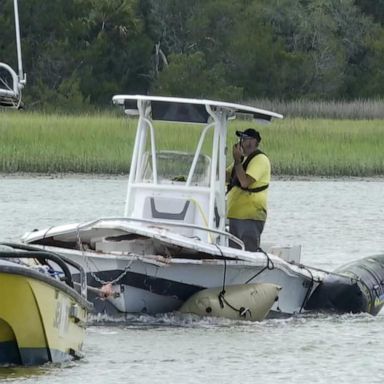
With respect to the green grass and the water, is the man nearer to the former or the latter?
the water

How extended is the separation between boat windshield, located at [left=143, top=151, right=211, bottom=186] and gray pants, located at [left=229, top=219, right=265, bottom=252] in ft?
1.75

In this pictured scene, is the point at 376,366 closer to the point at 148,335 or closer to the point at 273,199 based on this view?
the point at 148,335

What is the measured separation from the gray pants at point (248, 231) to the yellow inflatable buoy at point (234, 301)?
876 millimetres

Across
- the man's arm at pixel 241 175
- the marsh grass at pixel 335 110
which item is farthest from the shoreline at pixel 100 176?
the man's arm at pixel 241 175

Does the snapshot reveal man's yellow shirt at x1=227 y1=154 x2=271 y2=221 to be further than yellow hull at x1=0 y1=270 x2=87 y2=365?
Yes

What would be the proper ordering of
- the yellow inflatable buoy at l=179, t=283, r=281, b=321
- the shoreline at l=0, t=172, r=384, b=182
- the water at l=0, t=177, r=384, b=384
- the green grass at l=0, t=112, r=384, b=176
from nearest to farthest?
the water at l=0, t=177, r=384, b=384 → the yellow inflatable buoy at l=179, t=283, r=281, b=321 → the shoreline at l=0, t=172, r=384, b=182 → the green grass at l=0, t=112, r=384, b=176

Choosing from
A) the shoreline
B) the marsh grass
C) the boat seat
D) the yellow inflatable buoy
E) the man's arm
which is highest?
the man's arm

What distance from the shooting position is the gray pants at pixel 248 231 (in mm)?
16016

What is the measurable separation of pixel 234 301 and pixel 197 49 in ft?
162

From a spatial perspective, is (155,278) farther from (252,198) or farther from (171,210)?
(252,198)

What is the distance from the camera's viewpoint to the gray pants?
16.0 meters

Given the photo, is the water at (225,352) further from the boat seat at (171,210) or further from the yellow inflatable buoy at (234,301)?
the boat seat at (171,210)

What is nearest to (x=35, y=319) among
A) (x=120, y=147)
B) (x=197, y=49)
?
(x=120, y=147)

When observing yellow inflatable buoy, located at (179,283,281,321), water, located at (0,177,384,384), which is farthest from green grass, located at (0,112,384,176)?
yellow inflatable buoy, located at (179,283,281,321)
